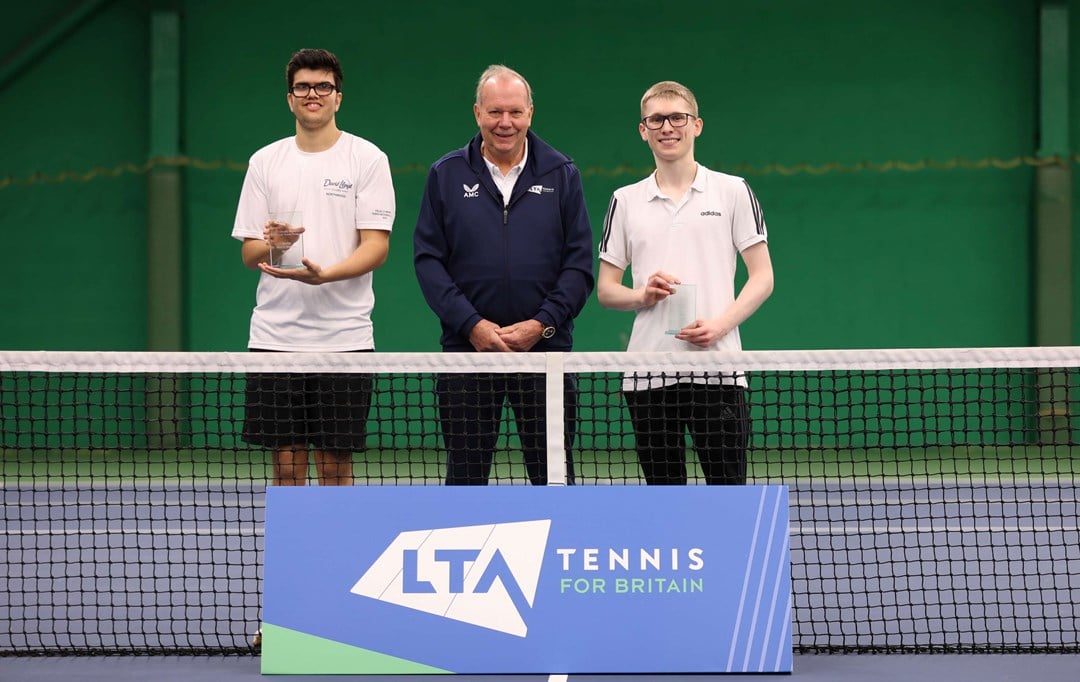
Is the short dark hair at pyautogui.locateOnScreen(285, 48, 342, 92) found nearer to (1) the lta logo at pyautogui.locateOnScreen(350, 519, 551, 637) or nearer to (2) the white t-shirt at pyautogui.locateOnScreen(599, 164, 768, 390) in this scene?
(2) the white t-shirt at pyautogui.locateOnScreen(599, 164, 768, 390)

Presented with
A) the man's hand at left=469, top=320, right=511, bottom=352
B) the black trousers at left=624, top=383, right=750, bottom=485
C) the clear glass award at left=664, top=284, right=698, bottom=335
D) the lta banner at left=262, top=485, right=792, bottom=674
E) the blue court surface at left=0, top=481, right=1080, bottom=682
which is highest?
the clear glass award at left=664, top=284, right=698, bottom=335

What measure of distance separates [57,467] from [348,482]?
5333 mm

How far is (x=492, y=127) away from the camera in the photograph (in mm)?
3689

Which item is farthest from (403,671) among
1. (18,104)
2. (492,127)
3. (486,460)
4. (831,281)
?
(18,104)

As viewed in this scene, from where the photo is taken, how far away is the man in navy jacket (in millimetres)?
Result: 3648

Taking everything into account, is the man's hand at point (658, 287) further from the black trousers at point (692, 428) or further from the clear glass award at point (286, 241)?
the clear glass award at point (286, 241)

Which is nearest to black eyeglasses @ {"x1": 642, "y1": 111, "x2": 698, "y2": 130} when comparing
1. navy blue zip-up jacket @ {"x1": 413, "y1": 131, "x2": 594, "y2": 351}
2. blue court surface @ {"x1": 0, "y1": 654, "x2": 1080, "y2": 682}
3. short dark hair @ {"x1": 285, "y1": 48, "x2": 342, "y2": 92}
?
navy blue zip-up jacket @ {"x1": 413, "y1": 131, "x2": 594, "y2": 351}

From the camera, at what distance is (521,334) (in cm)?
362

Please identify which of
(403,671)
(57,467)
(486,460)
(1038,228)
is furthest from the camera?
(1038,228)

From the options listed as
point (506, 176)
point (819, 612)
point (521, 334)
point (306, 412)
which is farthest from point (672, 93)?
point (819, 612)

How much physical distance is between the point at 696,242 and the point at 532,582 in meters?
1.16

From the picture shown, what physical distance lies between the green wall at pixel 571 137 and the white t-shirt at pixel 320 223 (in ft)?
20.2

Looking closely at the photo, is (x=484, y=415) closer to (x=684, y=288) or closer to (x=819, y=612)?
(x=684, y=288)

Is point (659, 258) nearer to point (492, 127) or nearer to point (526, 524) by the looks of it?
point (492, 127)
